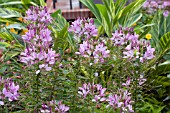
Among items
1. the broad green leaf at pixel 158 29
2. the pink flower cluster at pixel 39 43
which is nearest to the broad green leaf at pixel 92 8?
the broad green leaf at pixel 158 29

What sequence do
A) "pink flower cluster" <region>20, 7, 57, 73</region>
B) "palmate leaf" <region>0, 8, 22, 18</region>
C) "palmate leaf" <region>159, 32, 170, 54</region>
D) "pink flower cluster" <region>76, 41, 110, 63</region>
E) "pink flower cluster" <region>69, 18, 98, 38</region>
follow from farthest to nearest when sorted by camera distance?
"palmate leaf" <region>0, 8, 22, 18</region>
"palmate leaf" <region>159, 32, 170, 54</region>
"pink flower cluster" <region>69, 18, 98, 38</region>
"pink flower cluster" <region>76, 41, 110, 63</region>
"pink flower cluster" <region>20, 7, 57, 73</region>

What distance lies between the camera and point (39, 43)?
67.6 inches

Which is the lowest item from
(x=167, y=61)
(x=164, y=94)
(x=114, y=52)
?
(x=164, y=94)

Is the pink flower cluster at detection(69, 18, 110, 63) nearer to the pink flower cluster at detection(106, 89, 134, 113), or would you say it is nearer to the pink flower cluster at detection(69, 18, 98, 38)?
the pink flower cluster at detection(69, 18, 98, 38)

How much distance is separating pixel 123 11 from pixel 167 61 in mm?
538

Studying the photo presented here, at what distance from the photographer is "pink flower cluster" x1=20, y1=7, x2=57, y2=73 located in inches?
64.4

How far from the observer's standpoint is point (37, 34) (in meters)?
1.86

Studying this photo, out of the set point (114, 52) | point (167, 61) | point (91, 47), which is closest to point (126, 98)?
point (91, 47)

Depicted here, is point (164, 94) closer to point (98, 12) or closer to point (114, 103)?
point (98, 12)

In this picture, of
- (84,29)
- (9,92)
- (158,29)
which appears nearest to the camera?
(9,92)

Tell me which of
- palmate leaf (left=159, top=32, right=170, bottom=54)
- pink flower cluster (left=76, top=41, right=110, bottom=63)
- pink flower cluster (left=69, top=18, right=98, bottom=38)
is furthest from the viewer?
palmate leaf (left=159, top=32, right=170, bottom=54)

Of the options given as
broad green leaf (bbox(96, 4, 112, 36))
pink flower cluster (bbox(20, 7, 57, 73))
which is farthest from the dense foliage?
broad green leaf (bbox(96, 4, 112, 36))

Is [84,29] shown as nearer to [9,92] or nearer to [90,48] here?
[90,48]

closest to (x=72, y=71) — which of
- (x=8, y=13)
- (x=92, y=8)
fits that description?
(x=92, y=8)
